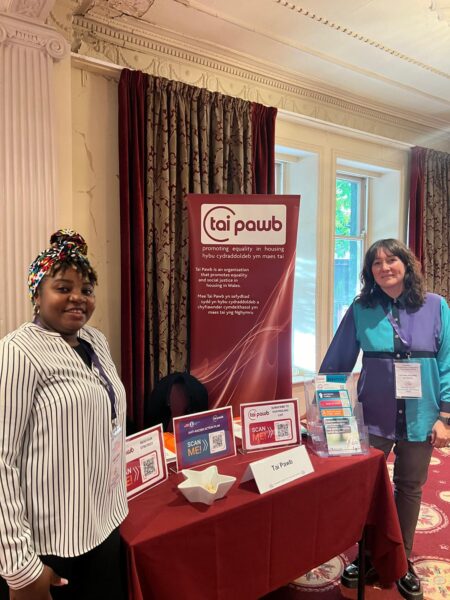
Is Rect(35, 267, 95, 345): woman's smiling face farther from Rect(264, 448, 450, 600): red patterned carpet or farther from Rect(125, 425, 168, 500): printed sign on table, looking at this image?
Rect(264, 448, 450, 600): red patterned carpet

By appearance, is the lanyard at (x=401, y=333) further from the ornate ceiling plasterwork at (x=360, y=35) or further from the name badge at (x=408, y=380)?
the ornate ceiling plasterwork at (x=360, y=35)

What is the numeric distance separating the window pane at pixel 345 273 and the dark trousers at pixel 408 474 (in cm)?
232

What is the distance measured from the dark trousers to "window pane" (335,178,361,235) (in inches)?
108

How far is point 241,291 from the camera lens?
2.39 m

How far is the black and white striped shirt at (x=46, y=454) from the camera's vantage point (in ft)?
2.84

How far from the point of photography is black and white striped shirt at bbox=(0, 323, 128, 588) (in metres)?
0.87

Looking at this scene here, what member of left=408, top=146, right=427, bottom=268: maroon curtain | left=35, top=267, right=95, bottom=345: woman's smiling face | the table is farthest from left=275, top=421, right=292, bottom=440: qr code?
left=408, top=146, right=427, bottom=268: maroon curtain

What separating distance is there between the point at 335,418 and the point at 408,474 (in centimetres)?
50

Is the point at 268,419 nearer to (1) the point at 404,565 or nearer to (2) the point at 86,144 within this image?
(1) the point at 404,565

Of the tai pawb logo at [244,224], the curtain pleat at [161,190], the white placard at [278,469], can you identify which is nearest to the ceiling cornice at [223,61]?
the curtain pleat at [161,190]

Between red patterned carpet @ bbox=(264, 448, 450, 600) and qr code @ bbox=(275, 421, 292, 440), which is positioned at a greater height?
qr code @ bbox=(275, 421, 292, 440)

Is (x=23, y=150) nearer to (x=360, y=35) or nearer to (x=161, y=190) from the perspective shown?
(x=161, y=190)

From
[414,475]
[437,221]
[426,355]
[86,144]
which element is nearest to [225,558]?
[414,475]

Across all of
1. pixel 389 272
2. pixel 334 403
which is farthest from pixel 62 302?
pixel 389 272
